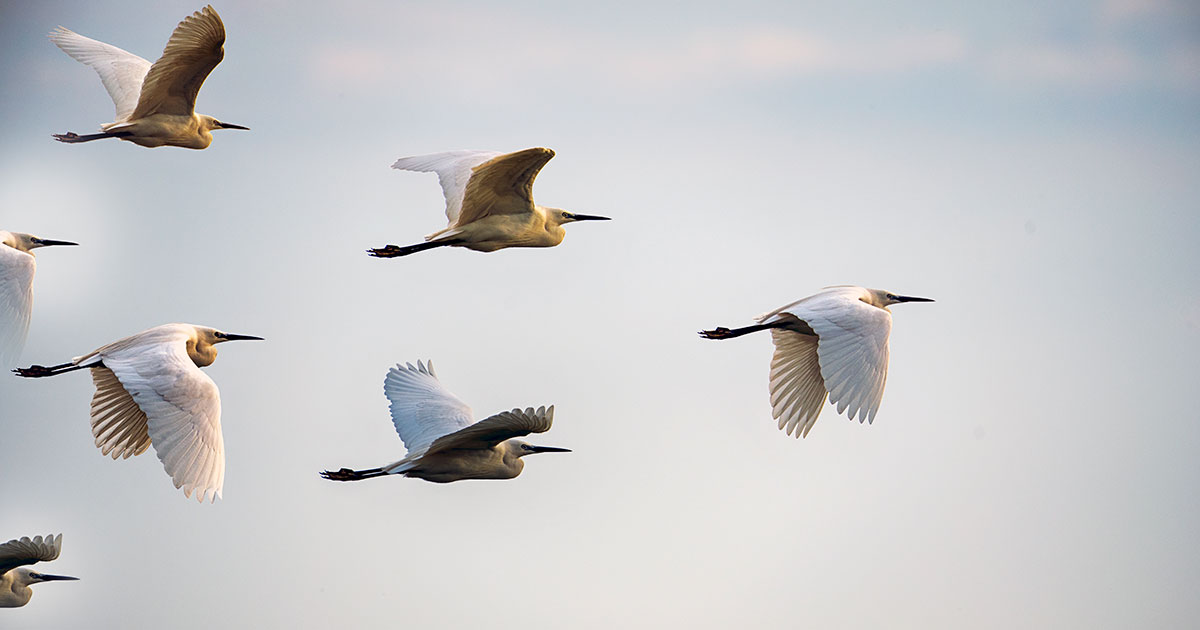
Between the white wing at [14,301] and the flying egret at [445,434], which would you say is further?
the white wing at [14,301]

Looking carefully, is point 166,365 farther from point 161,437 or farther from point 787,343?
point 787,343

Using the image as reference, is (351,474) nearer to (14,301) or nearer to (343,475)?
(343,475)

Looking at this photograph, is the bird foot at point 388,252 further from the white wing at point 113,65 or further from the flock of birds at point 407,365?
the white wing at point 113,65

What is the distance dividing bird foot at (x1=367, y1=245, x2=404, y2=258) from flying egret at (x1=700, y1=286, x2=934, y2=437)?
2745 millimetres

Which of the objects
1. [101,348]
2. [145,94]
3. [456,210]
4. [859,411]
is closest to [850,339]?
[859,411]

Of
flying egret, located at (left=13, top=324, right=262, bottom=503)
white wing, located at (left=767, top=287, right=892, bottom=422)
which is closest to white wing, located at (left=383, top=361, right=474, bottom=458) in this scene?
flying egret, located at (left=13, top=324, right=262, bottom=503)

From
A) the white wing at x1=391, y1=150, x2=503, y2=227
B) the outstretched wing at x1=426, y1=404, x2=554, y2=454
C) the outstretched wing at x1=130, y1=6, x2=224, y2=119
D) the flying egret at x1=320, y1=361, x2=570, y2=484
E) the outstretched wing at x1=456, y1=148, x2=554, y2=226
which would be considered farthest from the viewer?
the white wing at x1=391, y1=150, x2=503, y2=227

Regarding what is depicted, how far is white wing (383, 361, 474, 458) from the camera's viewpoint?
13.2 m

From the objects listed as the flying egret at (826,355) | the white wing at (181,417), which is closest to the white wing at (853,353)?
the flying egret at (826,355)

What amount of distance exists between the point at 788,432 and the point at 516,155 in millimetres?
2792

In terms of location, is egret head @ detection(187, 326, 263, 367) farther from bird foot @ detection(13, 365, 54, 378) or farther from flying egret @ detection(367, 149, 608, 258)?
flying egret @ detection(367, 149, 608, 258)

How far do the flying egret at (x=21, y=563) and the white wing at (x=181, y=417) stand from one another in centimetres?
184

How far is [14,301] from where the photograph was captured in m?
13.4

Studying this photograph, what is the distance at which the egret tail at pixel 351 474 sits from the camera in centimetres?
1195
